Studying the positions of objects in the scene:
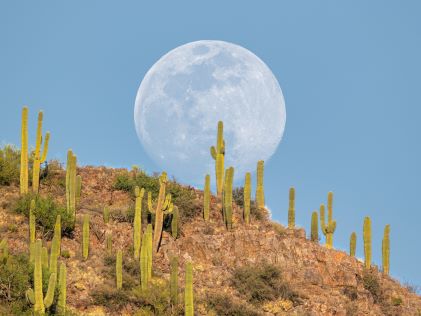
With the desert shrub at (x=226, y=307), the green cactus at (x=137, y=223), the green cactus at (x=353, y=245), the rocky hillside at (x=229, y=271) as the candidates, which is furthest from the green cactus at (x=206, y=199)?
the green cactus at (x=353, y=245)

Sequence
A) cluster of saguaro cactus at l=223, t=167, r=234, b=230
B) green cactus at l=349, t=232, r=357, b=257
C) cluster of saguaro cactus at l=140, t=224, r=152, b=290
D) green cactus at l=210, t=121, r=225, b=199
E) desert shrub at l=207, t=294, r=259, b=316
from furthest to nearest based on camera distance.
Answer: green cactus at l=210, t=121, r=225, b=199 < green cactus at l=349, t=232, r=357, b=257 < cluster of saguaro cactus at l=223, t=167, r=234, b=230 < desert shrub at l=207, t=294, r=259, b=316 < cluster of saguaro cactus at l=140, t=224, r=152, b=290

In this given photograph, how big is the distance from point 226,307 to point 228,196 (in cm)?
605

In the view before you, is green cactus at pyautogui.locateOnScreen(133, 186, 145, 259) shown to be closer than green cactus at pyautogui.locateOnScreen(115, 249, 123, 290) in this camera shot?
No

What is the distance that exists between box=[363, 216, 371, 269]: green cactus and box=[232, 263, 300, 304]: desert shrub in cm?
455

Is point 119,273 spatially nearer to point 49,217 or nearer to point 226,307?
point 226,307

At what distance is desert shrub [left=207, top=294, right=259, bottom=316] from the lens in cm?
2822

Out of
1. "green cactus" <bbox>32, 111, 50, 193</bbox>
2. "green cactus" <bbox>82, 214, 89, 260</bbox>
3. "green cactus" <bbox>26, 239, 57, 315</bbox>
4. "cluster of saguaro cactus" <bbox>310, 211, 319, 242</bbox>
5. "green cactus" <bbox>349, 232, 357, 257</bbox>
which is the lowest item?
"green cactus" <bbox>26, 239, 57, 315</bbox>

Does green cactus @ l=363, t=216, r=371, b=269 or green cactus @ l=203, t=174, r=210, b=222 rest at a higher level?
green cactus @ l=203, t=174, r=210, b=222

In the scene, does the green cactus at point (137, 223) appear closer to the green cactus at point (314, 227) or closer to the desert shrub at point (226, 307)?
the desert shrub at point (226, 307)

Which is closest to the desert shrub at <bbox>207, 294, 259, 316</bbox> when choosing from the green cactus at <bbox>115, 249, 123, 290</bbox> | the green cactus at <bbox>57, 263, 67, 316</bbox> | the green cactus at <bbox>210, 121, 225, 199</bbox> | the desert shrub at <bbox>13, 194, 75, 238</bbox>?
the green cactus at <bbox>115, 249, 123, 290</bbox>

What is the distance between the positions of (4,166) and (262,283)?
1312cm

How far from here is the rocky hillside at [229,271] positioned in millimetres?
28234

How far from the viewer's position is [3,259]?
2612 cm

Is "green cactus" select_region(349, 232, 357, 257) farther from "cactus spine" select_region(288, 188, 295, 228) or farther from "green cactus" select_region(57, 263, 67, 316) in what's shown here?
"green cactus" select_region(57, 263, 67, 316)
